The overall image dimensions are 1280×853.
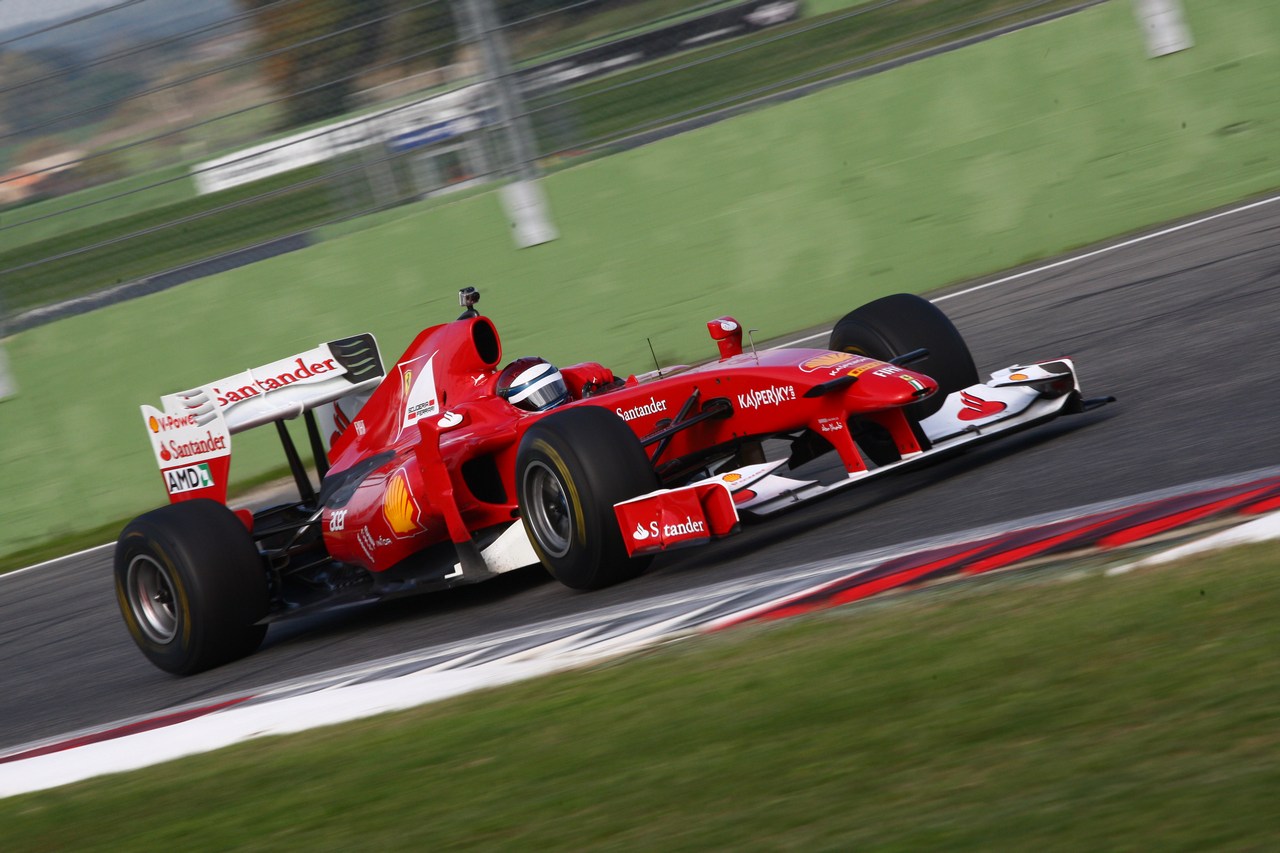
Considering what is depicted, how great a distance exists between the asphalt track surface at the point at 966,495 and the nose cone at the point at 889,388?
429 millimetres

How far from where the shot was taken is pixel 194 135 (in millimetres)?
12219

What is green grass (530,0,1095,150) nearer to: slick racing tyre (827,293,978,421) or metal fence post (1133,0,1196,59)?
metal fence post (1133,0,1196,59)

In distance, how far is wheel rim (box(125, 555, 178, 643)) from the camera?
289 inches

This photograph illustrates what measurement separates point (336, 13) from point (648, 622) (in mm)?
7969

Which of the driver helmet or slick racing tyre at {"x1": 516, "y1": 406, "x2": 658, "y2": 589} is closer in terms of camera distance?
slick racing tyre at {"x1": 516, "y1": 406, "x2": 658, "y2": 589}

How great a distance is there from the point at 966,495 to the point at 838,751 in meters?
2.76

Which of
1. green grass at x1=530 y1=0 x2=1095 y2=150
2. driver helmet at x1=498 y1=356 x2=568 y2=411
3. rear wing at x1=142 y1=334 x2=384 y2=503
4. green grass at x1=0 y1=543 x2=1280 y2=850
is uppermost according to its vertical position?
green grass at x1=530 y1=0 x2=1095 y2=150

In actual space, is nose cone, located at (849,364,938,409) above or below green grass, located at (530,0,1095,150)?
below

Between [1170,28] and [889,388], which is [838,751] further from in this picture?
[1170,28]

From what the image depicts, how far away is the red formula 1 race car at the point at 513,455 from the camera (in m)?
6.10

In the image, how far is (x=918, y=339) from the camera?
684 centimetres

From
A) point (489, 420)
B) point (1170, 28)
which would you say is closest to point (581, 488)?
point (489, 420)

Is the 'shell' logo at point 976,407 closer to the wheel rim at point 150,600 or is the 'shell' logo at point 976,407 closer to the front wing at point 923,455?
the front wing at point 923,455

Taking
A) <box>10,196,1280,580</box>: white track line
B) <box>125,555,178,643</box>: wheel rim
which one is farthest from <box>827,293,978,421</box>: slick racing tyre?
<box>10,196,1280,580</box>: white track line
